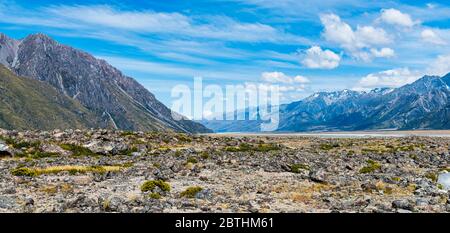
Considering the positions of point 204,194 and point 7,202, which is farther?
point 204,194

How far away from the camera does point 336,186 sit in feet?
112

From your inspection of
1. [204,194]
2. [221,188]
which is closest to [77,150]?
[221,188]

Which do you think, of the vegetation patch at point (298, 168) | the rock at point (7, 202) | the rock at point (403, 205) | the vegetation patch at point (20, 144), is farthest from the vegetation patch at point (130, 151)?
the rock at point (403, 205)

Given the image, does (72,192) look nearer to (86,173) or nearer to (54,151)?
(86,173)

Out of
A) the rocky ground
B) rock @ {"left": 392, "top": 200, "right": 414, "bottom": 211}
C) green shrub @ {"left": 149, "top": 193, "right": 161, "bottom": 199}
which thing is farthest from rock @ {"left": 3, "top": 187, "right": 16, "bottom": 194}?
rock @ {"left": 392, "top": 200, "right": 414, "bottom": 211}

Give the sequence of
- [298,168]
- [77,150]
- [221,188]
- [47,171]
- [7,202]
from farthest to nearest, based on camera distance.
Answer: [77,150], [298,168], [47,171], [221,188], [7,202]

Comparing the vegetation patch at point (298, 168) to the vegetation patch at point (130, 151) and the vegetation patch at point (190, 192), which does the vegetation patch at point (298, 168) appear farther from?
the vegetation patch at point (130, 151)

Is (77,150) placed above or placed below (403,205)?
above

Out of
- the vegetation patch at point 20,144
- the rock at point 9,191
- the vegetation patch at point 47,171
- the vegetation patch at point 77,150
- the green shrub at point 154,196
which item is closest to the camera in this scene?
the green shrub at point 154,196

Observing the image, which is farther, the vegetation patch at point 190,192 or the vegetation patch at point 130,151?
the vegetation patch at point 130,151

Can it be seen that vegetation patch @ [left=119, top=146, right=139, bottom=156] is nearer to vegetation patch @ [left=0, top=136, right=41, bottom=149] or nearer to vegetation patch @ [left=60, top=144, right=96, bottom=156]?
vegetation patch @ [left=60, top=144, right=96, bottom=156]

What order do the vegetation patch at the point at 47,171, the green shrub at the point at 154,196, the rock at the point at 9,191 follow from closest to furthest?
the green shrub at the point at 154,196 → the rock at the point at 9,191 → the vegetation patch at the point at 47,171

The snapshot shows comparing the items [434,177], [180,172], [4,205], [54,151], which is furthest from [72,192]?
[54,151]

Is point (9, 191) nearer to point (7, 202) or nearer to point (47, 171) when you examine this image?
point (7, 202)
